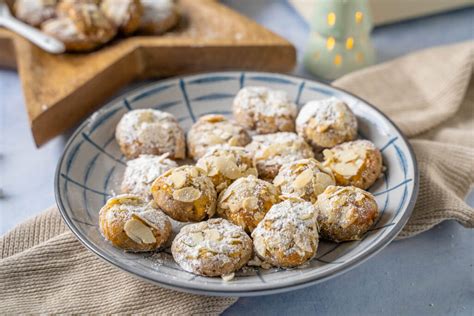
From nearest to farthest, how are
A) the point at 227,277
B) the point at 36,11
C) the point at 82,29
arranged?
the point at 227,277 → the point at 82,29 → the point at 36,11

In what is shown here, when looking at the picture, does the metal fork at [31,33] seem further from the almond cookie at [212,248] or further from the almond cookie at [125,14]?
the almond cookie at [212,248]

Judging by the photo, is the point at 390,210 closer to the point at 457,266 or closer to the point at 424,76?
the point at 457,266

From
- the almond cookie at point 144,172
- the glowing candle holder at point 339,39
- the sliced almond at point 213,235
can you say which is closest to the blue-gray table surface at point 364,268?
the sliced almond at point 213,235

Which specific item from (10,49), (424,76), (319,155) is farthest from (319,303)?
(10,49)

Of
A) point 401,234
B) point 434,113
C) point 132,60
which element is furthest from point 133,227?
point 434,113

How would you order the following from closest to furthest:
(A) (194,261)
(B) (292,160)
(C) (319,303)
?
(A) (194,261), (C) (319,303), (B) (292,160)

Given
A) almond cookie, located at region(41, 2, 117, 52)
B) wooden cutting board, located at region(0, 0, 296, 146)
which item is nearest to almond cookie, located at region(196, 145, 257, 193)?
wooden cutting board, located at region(0, 0, 296, 146)

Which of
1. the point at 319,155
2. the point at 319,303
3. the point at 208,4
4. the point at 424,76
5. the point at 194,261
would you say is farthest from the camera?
the point at 208,4

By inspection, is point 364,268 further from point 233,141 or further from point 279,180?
point 233,141
